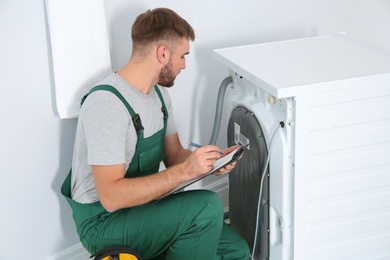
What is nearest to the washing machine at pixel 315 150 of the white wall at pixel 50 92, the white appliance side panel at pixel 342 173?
the white appliance side panel at pixel 342 173

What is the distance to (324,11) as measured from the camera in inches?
105

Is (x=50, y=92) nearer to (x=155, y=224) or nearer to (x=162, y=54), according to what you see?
(x=162, y=54)

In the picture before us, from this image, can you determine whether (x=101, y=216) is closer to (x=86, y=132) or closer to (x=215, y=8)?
(x=86, y=132)

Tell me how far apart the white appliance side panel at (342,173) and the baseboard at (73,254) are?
84 centimetres

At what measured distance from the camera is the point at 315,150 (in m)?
1.71

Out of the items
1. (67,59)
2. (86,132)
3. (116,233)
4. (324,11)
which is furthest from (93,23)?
(324,11)

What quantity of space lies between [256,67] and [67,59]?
2.09 ft

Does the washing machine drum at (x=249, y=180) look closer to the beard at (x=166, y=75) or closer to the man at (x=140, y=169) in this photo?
the man at (x=140, y=169)

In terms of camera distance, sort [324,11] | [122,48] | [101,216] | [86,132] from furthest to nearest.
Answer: [324,11]
[122,48]
[101,216]
[86,132]

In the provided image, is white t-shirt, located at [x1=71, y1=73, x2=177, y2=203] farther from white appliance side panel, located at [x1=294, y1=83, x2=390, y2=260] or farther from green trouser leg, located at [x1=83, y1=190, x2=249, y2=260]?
white appliance side panel, located at [x1=294, y1=83, x2=390, y2=260]

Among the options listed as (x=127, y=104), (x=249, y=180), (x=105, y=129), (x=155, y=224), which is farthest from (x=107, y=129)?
(x=249, y=180)

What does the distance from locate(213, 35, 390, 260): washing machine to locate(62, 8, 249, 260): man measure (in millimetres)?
188

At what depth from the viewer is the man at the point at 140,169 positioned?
64.4 inches

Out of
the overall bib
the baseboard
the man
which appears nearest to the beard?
the man
